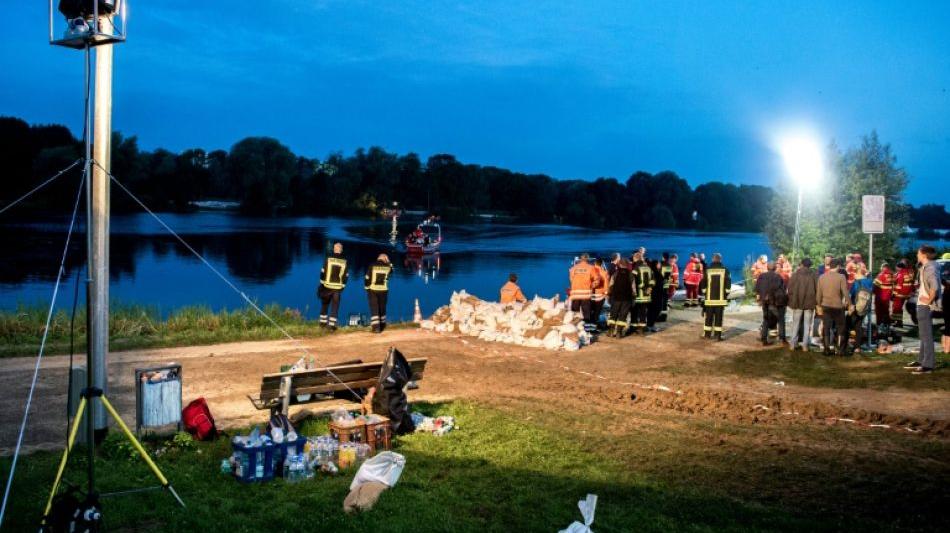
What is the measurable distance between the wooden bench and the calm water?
1454 centimetres

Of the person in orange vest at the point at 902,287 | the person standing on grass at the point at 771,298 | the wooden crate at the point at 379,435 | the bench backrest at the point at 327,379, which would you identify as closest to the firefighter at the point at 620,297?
the person standing on grass at the point at 771,298

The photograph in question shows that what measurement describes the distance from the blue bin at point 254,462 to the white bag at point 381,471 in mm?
870

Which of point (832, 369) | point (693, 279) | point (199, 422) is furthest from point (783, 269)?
point (199, 422)

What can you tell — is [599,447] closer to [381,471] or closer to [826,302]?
[381,471]

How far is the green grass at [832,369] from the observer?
42.2 ft

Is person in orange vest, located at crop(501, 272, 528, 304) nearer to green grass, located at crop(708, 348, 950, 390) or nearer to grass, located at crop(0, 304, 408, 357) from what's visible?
grass, located at crop(0, 304, 408, 357)

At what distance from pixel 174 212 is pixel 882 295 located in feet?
345

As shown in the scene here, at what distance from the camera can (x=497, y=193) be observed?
149 metres

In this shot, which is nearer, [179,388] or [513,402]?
[179,388]

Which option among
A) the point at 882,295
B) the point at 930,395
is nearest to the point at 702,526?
the point at 930,395

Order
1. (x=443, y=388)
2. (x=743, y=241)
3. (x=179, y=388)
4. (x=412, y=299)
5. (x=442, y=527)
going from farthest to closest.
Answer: (x=743, y=241)
(x=412, y=299)
(x=443, y=388)
(x=179, y=388)
(x=442, y=527)

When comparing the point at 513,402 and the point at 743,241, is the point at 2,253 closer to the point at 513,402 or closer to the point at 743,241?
the point at 513,402

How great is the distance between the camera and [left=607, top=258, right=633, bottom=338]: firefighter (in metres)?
17.5

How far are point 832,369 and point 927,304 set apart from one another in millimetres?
1987
